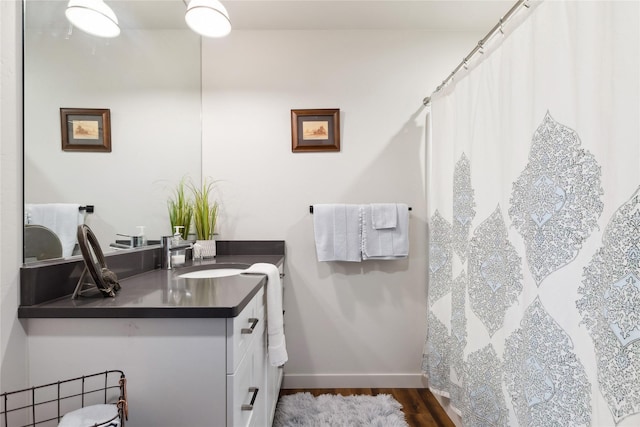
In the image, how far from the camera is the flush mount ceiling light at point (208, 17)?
5.03 ft

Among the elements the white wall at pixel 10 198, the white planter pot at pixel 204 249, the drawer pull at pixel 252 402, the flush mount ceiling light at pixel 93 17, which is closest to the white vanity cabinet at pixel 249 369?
the drawer pull at pixel 252 402

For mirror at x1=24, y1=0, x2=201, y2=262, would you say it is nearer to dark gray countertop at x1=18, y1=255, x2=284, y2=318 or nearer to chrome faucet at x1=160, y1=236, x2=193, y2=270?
chrome faucet at x1=160, y1=236, x2=193, y2=270

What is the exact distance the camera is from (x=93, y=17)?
1.17 m

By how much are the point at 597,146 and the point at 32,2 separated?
162 cm

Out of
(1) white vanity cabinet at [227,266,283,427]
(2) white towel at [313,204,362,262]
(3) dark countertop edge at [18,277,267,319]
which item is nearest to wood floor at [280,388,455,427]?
(1) white vanity cabinet at [227,266,283,427]

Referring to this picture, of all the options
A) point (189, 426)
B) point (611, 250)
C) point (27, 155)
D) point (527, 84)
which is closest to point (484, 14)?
point (527, 84)

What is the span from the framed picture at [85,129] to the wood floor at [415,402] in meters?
1.76

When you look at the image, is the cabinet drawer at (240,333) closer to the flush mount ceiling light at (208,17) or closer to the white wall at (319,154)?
the white wall at (319,154)

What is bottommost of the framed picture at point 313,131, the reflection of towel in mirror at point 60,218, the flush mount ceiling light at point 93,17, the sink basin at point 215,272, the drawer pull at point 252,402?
the drawer pull at point 252,402

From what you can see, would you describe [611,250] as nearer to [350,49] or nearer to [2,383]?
[2,383]

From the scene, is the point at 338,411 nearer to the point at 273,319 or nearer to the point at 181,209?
the point at 273,319

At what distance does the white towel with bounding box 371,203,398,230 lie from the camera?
6.61ft

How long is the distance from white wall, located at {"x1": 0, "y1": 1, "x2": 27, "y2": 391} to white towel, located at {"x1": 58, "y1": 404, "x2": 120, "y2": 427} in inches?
9.6

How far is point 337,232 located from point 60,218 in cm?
139
